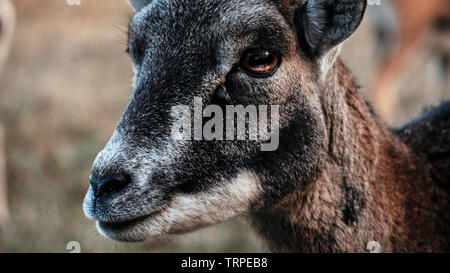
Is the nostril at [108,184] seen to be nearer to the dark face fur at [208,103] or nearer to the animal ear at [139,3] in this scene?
the dark face fur at [208,103]

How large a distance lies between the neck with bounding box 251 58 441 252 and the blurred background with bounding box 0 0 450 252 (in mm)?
529

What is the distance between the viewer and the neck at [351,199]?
3.30 meters

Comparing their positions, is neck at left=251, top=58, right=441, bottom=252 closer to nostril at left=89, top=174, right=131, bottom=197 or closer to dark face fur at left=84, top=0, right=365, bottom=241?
dark face fur at left=84, top=0, right=365, bottom=241

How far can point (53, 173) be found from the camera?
775cm

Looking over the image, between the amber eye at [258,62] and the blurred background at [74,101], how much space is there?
3.90 ft

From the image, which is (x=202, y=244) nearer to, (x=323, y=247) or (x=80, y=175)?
(x=80, y=175)

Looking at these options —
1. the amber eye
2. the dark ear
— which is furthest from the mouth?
the dark ear

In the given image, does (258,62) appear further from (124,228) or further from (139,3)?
(139,3)

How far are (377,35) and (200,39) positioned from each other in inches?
314

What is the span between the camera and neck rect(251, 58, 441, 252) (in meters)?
3.30

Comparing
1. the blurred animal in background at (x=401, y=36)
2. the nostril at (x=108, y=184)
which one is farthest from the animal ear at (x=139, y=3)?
the blurred animal in background at (x=401, y=36)

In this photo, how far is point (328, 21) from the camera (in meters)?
3.14

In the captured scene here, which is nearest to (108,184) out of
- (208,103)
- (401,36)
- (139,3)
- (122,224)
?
(122,224)

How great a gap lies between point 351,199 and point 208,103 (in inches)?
45.1
